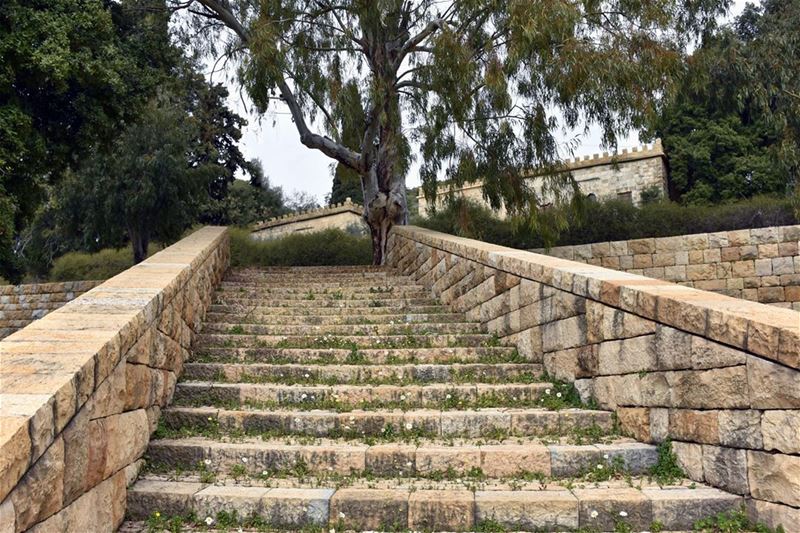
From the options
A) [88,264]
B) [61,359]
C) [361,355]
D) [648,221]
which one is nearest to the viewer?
[61,359]

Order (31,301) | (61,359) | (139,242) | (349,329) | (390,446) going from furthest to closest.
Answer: (139,242)
(31,301)
(349,329)
(390,446)
(61,359)

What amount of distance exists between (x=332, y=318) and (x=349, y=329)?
491 mm

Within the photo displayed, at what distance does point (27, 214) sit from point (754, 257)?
492 inches

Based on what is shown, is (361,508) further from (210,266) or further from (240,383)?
(210,266)

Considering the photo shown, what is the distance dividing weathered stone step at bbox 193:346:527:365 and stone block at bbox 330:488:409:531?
7.24ft

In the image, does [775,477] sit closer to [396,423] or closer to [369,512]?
[369,512]

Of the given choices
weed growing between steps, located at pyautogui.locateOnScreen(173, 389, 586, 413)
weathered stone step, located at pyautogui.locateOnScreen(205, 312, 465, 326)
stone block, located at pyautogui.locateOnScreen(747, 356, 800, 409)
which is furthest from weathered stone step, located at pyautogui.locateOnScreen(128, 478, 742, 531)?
weathered stone step, located at pyautogui.locateOnScreen(205, 312, 465, 326)

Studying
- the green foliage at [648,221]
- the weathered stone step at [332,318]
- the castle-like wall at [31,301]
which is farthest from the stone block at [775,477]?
the castle-like wall at [31,301]

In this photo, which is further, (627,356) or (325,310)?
(325,310)

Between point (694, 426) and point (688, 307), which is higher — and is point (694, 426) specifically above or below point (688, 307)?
below

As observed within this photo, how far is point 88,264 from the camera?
71.1 ft

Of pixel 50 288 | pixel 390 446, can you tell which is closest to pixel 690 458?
pixel 390 446

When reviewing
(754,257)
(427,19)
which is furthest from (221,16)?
(754,257)

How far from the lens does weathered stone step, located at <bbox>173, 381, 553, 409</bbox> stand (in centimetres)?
454
